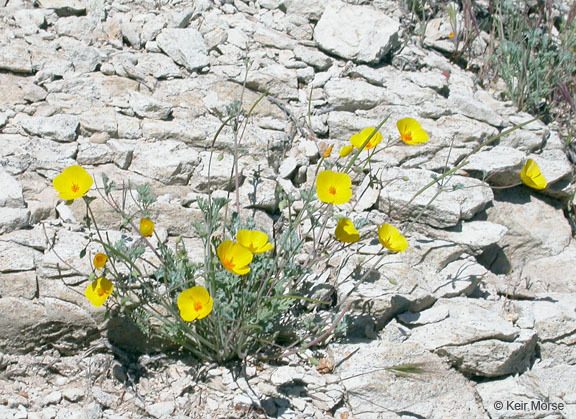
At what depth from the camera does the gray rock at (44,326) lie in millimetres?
2797

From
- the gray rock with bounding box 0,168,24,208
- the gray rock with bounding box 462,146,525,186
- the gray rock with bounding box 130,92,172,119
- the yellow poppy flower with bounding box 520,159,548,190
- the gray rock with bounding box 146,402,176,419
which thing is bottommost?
the gray rock with bounding box 146,402,176,419

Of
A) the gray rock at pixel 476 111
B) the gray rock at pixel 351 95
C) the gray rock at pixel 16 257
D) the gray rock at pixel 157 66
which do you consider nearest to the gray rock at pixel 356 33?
the gray rock at pixel 351 95

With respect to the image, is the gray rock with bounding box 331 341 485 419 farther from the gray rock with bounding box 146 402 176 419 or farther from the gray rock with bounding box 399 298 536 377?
the gray rock with bounding box 146 402 176 419

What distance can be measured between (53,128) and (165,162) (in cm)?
62

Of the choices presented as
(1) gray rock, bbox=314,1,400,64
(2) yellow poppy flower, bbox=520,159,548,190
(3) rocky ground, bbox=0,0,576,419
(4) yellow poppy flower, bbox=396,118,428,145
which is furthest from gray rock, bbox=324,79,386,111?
(2) yellow poppy flower, bbox=520,159,548,190

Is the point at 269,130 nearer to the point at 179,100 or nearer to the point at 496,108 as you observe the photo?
the point at 179,100

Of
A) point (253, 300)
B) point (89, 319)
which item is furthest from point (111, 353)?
point (253, 300)

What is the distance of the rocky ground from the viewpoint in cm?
286

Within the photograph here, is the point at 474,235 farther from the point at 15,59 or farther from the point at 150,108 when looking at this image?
the point at 15,59

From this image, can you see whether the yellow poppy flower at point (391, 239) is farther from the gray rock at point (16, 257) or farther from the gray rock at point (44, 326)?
the gray rock at point (16, 257)

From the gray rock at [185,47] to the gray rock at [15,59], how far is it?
32.3 inches

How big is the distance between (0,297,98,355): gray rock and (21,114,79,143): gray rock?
1021 mm

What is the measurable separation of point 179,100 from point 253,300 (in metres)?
1.62

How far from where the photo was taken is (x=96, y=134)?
3.59m
